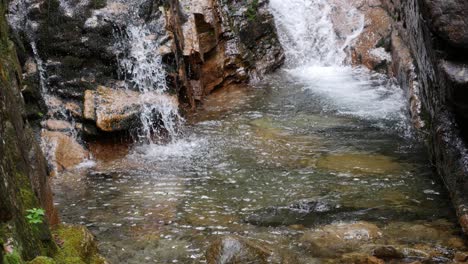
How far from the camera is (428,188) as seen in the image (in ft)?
22.0

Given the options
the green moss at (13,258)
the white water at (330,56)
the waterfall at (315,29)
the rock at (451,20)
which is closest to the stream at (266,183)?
the white water at (330,56)

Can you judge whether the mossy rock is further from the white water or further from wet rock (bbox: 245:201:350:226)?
the white water

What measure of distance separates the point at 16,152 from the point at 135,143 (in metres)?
5.00

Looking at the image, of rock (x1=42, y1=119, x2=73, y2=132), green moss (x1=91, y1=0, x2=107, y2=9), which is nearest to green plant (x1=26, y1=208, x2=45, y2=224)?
rock (x1=42, y1=119, x2=73, y2=132)

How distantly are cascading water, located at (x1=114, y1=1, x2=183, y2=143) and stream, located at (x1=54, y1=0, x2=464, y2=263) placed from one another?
43 centimetres

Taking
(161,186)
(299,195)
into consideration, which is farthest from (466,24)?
(161,186)

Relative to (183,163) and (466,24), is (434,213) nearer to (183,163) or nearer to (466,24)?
(466,24)

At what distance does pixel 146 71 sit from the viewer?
376 inches

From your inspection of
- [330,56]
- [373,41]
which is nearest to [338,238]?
[373,41]

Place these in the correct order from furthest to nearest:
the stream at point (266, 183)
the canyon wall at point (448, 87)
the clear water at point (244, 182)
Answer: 1. the clear water at point (244, 182)
2. the stream at point (266, 183)
3. the canyon wall at point (448, 87)

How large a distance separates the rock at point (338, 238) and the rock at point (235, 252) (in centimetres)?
52

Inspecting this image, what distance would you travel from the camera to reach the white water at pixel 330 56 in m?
11.2

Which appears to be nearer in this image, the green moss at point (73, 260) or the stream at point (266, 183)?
the green moss at point (73, 260)

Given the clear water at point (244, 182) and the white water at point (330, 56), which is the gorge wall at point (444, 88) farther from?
the white water at point (330, 56)
